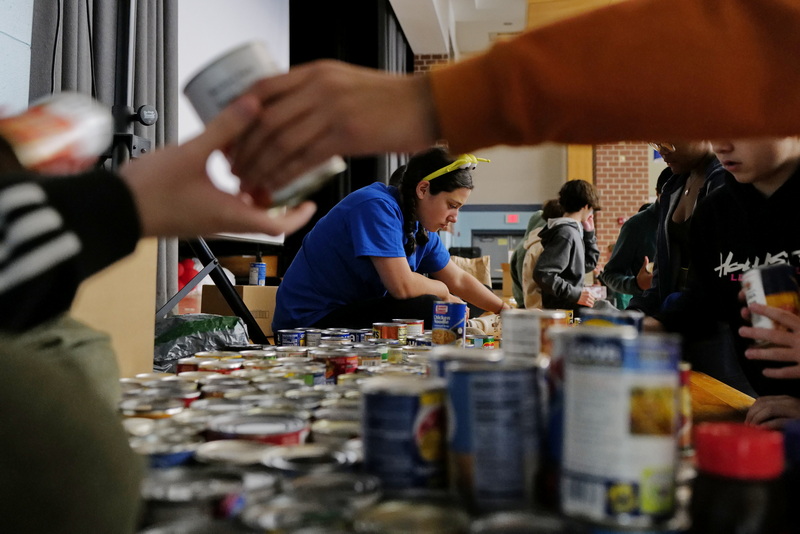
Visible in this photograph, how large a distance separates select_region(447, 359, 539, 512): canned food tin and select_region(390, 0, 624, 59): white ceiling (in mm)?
5477

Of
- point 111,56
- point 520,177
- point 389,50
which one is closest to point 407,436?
point 111,56

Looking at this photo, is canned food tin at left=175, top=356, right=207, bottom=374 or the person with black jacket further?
the person with black jacket

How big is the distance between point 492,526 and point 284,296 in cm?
212

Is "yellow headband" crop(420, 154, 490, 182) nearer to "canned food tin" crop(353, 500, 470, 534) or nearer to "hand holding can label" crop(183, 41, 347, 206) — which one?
"hand holding can label" crop(183, 41, 347, 206)

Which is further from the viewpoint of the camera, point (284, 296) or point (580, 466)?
point (284, 296)

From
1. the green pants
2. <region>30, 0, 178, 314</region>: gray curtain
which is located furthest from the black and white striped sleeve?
<region>30, 0, 178, 314</region>: gray curtain

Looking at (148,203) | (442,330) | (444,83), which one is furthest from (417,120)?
(442,330)

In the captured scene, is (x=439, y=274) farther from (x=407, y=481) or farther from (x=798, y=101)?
(x=407, y=481)

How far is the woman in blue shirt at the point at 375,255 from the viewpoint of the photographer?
2334 millimetres

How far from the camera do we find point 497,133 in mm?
730

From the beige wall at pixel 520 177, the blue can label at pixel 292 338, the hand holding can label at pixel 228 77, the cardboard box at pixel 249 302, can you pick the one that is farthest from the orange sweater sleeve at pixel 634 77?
the beige wall at pixel 520 177

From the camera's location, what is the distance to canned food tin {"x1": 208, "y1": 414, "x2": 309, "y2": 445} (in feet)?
2.18

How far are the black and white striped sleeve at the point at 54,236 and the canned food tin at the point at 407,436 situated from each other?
0.30 metres

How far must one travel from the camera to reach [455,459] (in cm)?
53
